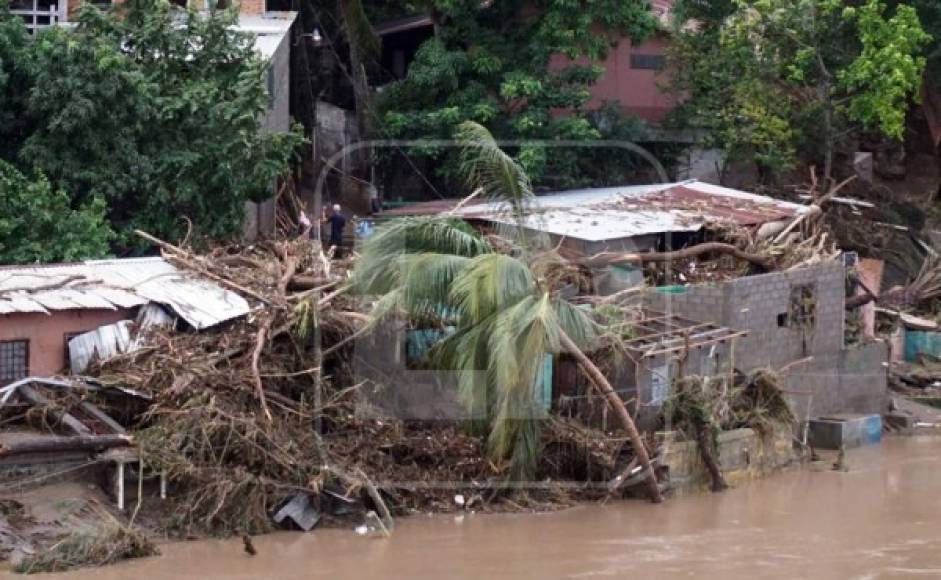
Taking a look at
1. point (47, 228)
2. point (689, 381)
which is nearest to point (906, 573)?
point (689, 381)

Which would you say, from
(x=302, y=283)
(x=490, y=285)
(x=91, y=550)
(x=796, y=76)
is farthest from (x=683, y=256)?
(x=91, y=550)

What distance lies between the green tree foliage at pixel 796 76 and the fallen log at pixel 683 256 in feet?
15.3

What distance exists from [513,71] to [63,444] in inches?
411

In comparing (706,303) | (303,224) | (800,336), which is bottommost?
(800,336)

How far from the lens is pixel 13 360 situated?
1484cm

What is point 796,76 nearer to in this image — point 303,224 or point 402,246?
point 303,224

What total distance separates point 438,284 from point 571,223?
4848 mm

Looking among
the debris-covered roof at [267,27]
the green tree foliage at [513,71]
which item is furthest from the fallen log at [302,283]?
the green tree foliage at [513,71]

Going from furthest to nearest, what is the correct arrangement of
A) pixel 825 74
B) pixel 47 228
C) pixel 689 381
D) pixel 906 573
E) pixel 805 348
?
pixel 825 74 → pixel 805 348 → pixel 47 228 → pixel 689 381 → pixel 906 573

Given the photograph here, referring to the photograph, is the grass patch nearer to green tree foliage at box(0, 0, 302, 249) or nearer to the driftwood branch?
the driftwood branch

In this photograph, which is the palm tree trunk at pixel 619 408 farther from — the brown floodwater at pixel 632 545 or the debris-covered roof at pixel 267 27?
the debris-covered roof at pixel 267 27

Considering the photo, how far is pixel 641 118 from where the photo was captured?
81.0 feet

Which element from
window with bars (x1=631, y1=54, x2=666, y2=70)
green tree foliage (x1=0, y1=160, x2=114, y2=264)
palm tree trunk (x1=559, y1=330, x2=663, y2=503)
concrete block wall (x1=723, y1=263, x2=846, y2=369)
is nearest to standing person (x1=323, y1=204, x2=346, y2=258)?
green tree foliage (x1=0, y1=160, x2=114, y2=264)

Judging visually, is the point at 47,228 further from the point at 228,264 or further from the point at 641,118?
the point at 641,118
